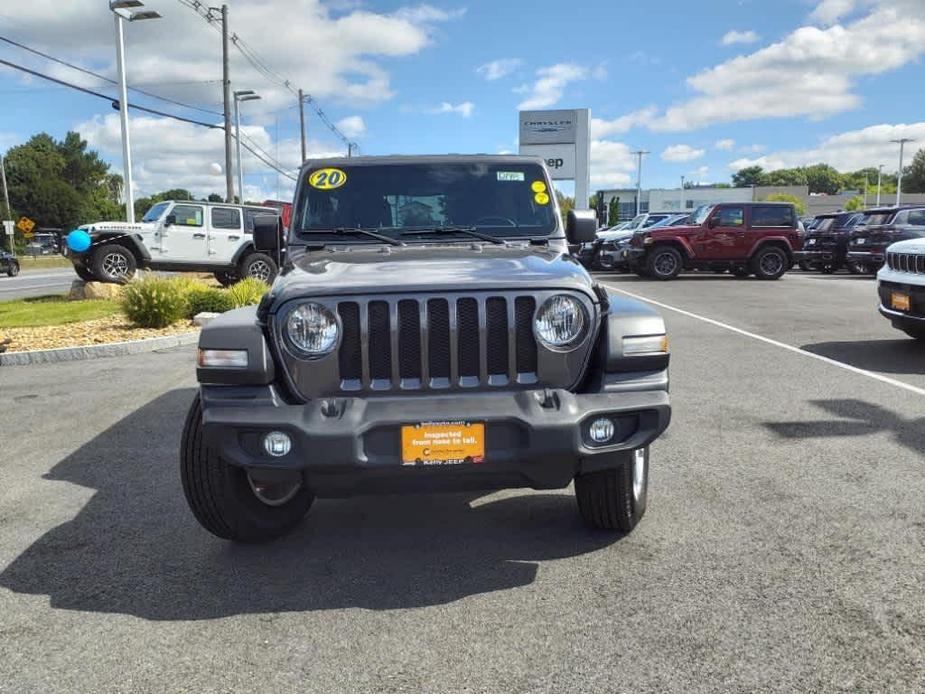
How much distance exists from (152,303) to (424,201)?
8.00 meters

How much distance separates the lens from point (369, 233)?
448 cm

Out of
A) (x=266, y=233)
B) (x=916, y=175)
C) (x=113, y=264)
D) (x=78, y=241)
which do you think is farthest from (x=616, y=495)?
(x=916, y=175)

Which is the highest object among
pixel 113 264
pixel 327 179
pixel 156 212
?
pixel 156 212

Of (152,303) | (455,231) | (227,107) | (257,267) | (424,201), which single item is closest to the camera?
(455,231)

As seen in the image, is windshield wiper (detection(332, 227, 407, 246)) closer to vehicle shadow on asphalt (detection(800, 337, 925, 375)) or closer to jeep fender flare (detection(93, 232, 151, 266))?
vehicle shadow on asphalt (detection(800, 337, 925, 375))

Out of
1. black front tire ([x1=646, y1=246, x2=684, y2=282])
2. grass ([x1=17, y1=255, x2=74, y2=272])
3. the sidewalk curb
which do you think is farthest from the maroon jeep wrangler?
grass ([x1=17, y1=255, x2=74, y2=272])

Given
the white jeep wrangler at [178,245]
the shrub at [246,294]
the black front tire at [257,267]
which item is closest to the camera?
the shrub at [246,294]

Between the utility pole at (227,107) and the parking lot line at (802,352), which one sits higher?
the utility pole at (227,107)

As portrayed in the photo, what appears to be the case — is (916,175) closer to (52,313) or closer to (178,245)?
(178,245)

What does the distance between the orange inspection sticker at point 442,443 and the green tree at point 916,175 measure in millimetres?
123336

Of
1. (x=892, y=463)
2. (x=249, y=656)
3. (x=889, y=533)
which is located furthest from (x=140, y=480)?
(x=892, y=463)

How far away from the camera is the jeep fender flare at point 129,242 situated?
16.4 m

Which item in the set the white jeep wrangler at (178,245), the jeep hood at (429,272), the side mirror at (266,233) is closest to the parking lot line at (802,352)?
the jeep hood at (429,272)

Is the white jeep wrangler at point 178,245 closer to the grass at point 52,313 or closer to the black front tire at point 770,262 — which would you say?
the grass at point 52,313
